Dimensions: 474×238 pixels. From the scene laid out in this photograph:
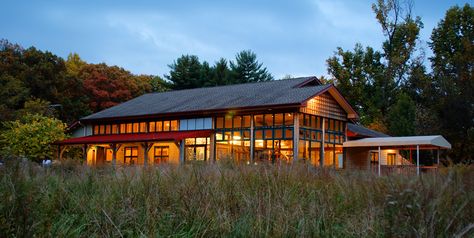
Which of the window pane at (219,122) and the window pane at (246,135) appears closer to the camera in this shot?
the window pane at (246,135)

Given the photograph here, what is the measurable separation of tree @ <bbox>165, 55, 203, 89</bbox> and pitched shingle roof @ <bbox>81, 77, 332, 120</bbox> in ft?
37.4

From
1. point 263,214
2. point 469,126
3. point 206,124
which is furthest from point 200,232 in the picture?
point 469,126

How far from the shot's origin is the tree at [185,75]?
149 ft

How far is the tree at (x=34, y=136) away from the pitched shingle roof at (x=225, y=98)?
96.0 inches

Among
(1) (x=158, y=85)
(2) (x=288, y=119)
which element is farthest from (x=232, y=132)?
(1) (x=158, y=85)

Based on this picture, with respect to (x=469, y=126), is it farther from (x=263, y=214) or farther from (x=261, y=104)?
(x=263, y=214)

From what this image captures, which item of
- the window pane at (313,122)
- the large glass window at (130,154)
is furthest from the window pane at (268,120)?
the large glass window at (130,154)

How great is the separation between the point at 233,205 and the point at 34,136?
24.8 m

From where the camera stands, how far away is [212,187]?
263 inches

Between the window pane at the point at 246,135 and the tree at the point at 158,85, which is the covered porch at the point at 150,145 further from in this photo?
the tree at the point at 158,85

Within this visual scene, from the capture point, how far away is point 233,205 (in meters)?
6.38

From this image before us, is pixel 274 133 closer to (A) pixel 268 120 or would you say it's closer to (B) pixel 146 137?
(A) pixel 268 120

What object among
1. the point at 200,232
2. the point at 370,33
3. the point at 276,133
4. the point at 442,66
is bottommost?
the point at 200,232

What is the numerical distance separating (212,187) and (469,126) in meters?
29.4
